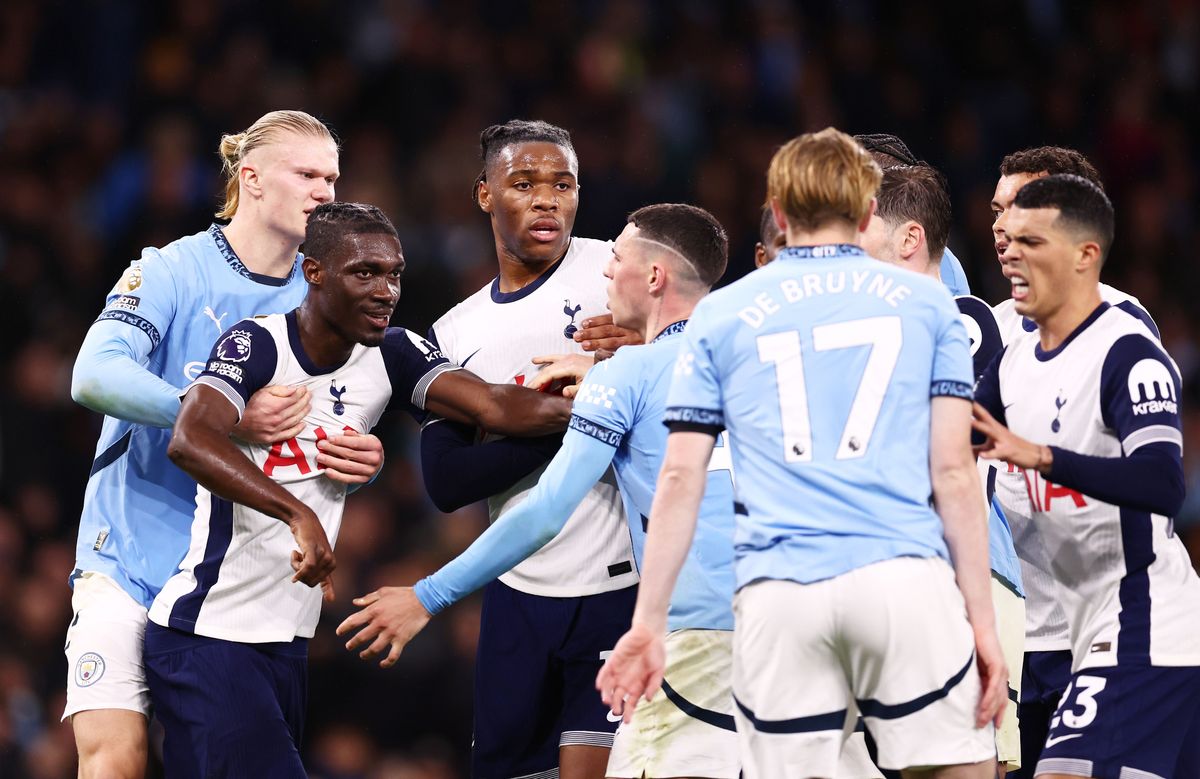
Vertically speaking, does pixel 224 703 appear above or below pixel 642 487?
below

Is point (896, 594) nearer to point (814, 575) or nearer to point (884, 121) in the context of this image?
point (814, 575)

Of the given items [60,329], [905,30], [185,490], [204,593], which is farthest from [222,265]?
[905,30]

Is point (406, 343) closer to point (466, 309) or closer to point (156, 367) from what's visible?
point (466, 309)

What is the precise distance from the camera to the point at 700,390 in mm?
3816

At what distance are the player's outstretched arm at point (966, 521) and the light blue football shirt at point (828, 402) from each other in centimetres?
4

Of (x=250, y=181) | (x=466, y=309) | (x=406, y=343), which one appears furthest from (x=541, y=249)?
(x=250, y=181)

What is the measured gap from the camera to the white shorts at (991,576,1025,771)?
5.13 m

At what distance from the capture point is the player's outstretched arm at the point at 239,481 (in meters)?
4.45

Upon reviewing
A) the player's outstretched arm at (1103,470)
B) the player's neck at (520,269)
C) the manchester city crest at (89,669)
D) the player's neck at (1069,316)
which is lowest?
the manchester city crest at (89,669)

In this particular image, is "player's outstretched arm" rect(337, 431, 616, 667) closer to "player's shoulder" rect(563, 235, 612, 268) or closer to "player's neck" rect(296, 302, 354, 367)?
"player's neck" rect(296, 302, 354, 367)

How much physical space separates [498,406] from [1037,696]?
83.2 inches

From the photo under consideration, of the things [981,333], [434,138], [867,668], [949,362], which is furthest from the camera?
[434,138]

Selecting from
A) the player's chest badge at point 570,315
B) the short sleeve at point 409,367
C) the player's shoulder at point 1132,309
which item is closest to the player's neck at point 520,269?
the player's chest badge at point 570,315

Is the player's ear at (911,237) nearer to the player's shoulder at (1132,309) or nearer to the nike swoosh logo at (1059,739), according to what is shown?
the player's shoulder at (1132,309)
